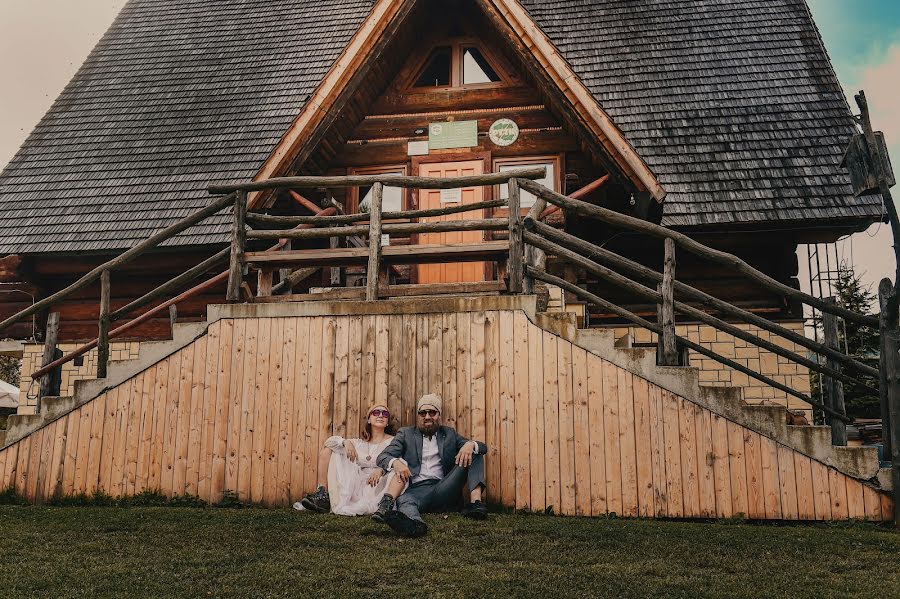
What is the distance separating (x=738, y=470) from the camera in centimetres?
663

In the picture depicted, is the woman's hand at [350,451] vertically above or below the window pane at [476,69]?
below

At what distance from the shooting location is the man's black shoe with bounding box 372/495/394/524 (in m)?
5.85

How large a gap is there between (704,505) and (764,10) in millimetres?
10399

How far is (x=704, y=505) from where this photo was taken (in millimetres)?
6676

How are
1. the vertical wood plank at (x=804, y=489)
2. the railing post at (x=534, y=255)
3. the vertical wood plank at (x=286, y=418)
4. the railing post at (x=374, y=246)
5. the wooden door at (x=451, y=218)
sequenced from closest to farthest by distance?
the vertical wood plank at (x=804, y=489), the vertical wood plank at (x=286, y=418), the railing post at (x=534, y=255), the railing post at (x=374, y=246), the wooden door at (x=451, y=218)

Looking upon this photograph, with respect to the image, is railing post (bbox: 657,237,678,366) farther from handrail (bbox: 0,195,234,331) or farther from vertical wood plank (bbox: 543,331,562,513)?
handrail (bbox: 0,195,234,331)

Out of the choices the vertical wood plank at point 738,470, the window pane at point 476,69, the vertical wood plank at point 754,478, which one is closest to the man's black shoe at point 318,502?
the vertical wood plank at point 738,470

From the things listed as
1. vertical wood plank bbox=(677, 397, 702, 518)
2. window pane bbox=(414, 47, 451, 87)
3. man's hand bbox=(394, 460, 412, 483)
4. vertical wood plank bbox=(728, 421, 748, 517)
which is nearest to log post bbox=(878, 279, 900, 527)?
vertical wood plank bbox=(728, 421, 748, 517)

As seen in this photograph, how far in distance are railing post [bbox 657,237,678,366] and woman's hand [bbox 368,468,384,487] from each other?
8.59 ft

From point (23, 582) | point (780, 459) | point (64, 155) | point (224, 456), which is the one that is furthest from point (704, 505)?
point (64, 155)

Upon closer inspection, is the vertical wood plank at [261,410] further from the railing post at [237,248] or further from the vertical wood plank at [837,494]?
the vertical wood plank at [837,494]

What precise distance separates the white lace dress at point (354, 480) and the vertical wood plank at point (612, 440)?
1881 mm

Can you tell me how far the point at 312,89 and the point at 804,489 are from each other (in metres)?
10.1

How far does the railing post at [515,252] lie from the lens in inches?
297
